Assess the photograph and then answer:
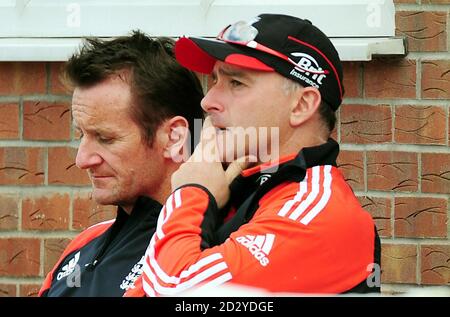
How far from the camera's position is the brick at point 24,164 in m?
4.41

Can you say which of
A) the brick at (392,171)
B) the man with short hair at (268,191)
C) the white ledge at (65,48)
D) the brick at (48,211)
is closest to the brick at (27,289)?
the brick at (48,211)

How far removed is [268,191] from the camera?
2547 mm

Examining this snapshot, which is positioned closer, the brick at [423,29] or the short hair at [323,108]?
the short hair at [323,108]

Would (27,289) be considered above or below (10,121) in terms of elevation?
below

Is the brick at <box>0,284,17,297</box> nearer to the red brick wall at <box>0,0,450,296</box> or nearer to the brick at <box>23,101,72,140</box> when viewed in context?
the brick at <box>23,101,72,140</box>

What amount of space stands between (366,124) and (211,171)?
167cm

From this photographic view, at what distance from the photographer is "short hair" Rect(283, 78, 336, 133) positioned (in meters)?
2.65

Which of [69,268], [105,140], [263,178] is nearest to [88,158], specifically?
[105,140]

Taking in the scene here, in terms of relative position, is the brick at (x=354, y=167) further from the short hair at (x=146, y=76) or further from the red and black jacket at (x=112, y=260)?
the red and black jacket at (x=112, y=260)

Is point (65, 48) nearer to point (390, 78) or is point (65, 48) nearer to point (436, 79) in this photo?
point (390, 78)

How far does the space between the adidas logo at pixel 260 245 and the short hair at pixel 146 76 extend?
72 cm
